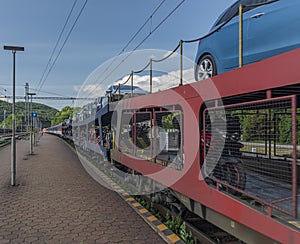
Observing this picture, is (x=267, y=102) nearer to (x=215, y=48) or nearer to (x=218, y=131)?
(x=218, y=131)

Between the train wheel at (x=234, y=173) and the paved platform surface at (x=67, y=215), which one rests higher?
the train wheel at (x=234, y=173)

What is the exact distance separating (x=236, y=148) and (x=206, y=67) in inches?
70.8

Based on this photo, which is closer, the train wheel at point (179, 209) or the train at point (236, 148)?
the train at point (236, 148)

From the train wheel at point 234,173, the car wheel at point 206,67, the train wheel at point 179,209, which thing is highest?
the car wheel at point 206,67

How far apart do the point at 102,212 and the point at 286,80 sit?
462 cm

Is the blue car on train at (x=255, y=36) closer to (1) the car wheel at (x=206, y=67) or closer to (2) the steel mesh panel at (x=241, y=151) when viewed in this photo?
(1) the car wheel at (x=206, y=67)

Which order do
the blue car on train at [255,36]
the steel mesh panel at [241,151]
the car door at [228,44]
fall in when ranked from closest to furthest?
the steel mesh panel at [241,151] < the blue car on train at [255,36] < the car door at [228,44]

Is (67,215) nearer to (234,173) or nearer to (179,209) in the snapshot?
(179,209)

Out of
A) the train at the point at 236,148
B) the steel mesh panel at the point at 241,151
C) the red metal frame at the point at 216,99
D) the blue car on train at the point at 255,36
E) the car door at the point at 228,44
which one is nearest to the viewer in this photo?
the red metal frame at the point at 216,99

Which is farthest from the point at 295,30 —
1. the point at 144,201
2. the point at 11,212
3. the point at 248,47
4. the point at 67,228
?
the point at 11,212

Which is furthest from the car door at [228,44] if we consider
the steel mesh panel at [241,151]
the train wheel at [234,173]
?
the train wheel at [234,173]

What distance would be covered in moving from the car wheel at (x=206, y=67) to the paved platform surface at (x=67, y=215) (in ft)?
8.63

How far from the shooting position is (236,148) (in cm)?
370

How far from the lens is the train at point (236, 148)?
106 inches
